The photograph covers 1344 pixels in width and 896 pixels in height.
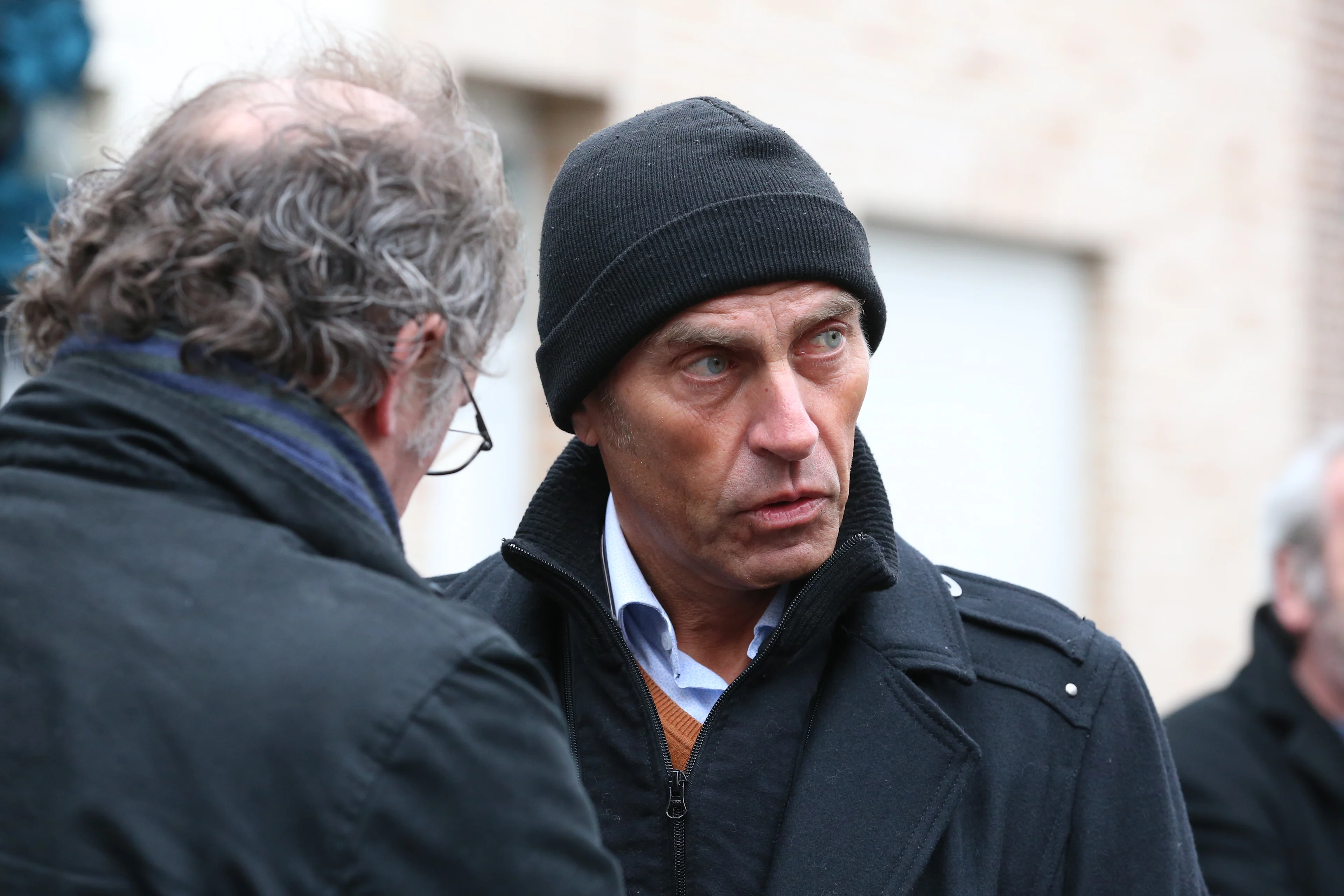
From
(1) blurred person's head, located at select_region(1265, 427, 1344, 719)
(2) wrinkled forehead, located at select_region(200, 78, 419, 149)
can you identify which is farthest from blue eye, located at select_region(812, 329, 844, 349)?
(1) blurred person's head, located at select_region(1265, 427, 1344, 719)

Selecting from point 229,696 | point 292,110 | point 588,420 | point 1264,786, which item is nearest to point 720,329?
point 588,420

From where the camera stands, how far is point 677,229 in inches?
79.3

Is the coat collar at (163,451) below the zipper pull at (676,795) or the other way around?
the other way around

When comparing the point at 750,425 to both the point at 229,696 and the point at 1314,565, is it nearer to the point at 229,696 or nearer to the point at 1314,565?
the point at 229,696

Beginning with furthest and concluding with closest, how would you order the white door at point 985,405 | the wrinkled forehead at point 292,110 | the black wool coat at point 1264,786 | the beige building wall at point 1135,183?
the white door at point 985,405
the beige building wall at point 1135,183
the black wool coat at point 1264,786
the wrinkled forehead at point 292,110

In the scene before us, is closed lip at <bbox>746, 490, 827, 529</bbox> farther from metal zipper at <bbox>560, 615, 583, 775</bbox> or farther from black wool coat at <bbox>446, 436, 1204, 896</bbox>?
metal zipper at <bbox>560, 615, 583, 775</bbox>

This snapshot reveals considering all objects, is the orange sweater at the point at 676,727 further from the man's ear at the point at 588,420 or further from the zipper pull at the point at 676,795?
the man's ear at the point at 588,420

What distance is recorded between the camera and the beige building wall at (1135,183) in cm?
559

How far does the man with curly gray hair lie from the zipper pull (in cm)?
51

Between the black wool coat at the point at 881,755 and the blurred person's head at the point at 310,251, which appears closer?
the blurred person's head at the point at 310,251

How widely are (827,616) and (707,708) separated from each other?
223 millimetres

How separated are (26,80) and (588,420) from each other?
2676 millimetres

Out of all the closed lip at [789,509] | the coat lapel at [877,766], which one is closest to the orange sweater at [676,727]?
the coat lapel at [877,766]

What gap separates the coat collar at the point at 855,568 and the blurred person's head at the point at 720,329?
0.05 meters
